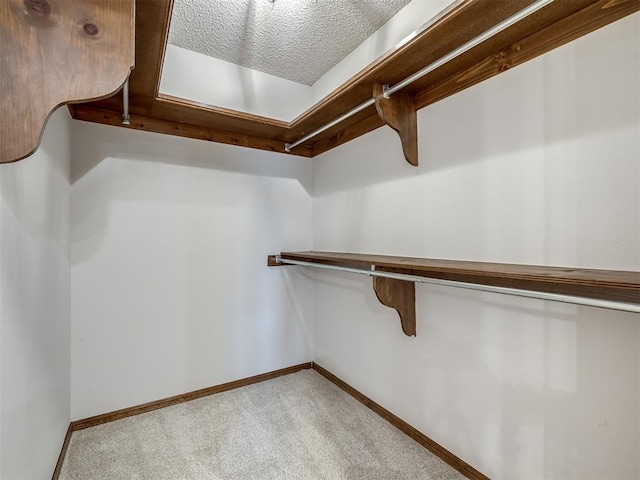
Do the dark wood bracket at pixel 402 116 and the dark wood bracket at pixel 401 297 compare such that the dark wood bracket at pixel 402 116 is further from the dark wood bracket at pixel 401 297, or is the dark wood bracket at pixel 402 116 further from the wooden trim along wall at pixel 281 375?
the wooden trim along wall at pixel 281 375

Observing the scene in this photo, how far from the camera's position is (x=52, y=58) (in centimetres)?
83

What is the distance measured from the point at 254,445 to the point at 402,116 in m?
1.96

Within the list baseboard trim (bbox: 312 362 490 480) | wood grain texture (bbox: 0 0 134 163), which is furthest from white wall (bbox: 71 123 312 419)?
wood grain texture (bbox: 0 0 134 163)

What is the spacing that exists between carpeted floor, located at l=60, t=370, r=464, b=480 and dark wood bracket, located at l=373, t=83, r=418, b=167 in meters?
1.56

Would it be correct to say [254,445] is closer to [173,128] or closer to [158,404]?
[158,404]

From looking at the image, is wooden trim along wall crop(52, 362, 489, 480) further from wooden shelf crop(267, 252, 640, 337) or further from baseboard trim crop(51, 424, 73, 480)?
wooden shelf crop(267, 252, 640, 337)

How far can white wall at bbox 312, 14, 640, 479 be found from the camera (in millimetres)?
1044

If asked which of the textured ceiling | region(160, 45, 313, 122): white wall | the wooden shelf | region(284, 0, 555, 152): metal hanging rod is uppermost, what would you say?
the textured ceiling

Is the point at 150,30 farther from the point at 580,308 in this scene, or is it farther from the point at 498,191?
the point at 580,308

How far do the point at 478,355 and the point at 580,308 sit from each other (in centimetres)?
48

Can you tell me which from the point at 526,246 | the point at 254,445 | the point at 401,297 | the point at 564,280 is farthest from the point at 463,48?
the point at 254,445

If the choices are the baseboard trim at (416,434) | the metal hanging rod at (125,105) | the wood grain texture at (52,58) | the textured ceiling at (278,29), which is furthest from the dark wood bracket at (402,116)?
the baseboard trim at (416,434)

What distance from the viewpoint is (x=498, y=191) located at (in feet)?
4.49

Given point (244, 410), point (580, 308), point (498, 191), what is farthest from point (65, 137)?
point (580, 308)
